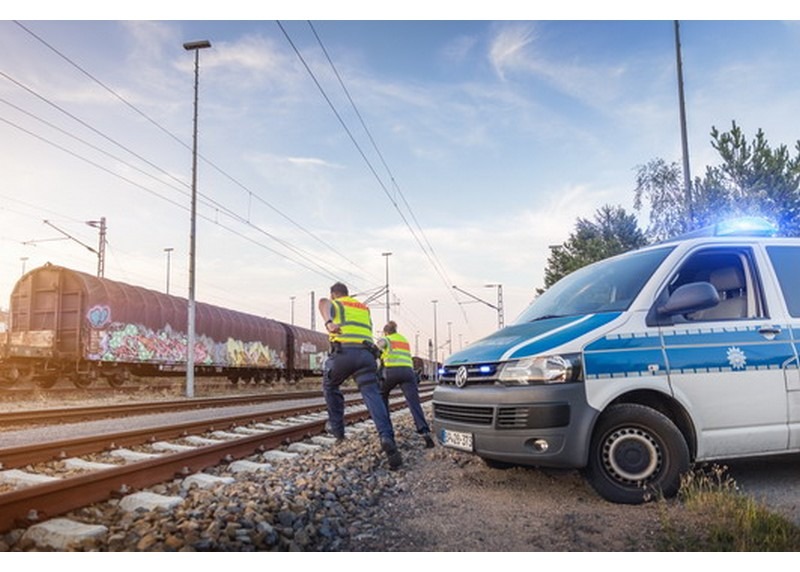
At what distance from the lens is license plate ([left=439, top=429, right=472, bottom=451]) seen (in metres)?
4.53

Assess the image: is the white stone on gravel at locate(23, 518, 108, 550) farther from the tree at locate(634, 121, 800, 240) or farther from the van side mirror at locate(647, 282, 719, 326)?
the tree at locate(634, 121, 800, 240)

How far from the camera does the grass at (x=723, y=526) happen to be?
10.2 feet

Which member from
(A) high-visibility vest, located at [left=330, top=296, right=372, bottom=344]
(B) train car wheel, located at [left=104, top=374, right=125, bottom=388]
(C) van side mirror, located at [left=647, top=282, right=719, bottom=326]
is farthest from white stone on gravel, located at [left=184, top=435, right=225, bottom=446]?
(B) train car wheel, located at [left=104, top=374, right=125, bottom=388]

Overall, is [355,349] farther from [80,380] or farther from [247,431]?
[80,380]

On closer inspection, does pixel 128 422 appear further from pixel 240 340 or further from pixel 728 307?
pixel 240 340

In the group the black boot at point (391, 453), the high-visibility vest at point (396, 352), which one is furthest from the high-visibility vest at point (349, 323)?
the high-visibility vest at point (396, 352)

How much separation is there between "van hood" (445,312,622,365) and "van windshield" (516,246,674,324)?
0.71ft

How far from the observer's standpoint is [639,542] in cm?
336

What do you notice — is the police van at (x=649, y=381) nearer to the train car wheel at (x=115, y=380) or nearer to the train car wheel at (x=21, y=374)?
the train car wheel at (x=21, y=374)

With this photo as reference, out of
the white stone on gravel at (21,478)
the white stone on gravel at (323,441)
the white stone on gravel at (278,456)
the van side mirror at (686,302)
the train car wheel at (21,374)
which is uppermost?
the van side mirror at (686,302)

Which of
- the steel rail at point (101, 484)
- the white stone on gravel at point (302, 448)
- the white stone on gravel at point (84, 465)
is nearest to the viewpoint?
the steel rail at point (101, 484)

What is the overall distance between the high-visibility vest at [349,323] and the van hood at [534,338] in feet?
5.13

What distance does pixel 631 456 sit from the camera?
4133 millimetres

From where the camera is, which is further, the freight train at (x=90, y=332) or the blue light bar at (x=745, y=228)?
the freight train at (x=90, y=332)
